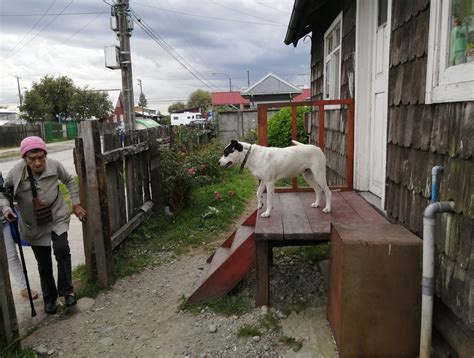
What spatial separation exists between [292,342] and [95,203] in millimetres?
2369

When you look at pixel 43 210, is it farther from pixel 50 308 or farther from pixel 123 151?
pixel 123 151

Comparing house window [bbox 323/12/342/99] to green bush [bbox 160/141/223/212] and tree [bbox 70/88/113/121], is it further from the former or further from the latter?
tree [bbox 70/88/113/121]

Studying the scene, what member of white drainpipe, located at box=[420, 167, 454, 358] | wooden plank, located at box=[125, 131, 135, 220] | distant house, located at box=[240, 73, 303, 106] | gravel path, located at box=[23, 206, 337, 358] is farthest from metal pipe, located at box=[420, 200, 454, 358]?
distant house, located at box=[240, 73, 303, 106]

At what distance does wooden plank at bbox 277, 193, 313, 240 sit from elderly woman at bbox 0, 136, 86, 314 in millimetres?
1967

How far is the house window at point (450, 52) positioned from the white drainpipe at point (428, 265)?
48 cm

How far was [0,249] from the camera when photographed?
9.34 feet

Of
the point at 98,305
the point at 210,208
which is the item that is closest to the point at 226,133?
the point at 210,208

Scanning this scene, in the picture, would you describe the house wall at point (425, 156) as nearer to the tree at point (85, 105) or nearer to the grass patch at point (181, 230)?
the grass patch at point (181, 230)

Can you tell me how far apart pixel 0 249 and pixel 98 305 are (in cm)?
124

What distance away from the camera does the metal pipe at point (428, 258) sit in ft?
7.29

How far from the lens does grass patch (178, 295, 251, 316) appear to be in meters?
3.47

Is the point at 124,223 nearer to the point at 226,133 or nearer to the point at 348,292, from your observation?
the point at 348,292

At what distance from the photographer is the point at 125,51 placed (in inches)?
470

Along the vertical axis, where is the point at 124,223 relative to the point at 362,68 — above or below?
below
